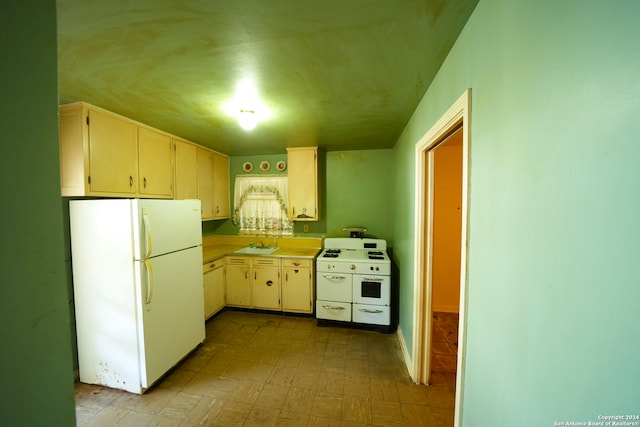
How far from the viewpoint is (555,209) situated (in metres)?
0.57

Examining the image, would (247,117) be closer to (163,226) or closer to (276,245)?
(163,226)

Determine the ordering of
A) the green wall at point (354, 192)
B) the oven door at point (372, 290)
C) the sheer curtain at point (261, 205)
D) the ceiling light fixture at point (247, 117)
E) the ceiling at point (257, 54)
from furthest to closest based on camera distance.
→ 1. the sheer curtain at point (261, 205)
2. the green wall at point (354, 192)
3. the oven door at point (372, 290)
4. the ceiling light fixture at point (247, 117)
5. the ceiling at point (257, 54)

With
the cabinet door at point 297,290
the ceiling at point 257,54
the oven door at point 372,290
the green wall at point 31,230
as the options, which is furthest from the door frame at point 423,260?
the green wall at point 31,230

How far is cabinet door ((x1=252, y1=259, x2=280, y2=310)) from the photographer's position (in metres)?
3.23

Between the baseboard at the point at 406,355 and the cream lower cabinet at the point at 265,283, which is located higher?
the cream lower cabinet at the point at 265,283

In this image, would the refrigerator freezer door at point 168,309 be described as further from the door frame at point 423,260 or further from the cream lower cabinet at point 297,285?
the door frame at point 423,260

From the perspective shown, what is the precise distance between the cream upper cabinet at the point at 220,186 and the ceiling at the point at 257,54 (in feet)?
4.74

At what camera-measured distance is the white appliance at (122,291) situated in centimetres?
186

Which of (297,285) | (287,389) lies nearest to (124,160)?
(297,285)

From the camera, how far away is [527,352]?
0.68 meters

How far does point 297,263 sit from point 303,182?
1.19 m

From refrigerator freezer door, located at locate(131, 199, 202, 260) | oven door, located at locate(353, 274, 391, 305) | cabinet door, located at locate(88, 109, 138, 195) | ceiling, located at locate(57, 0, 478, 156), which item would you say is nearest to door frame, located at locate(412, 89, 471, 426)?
ceiling, located at locate(57, 0, 478, 156)

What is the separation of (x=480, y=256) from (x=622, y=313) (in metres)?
0.56

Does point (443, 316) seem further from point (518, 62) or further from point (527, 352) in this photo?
point (518, 62)
